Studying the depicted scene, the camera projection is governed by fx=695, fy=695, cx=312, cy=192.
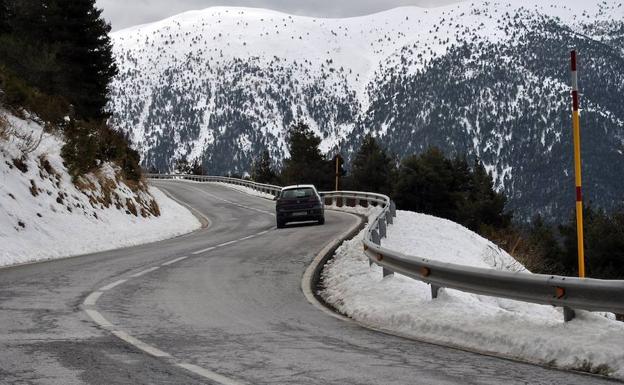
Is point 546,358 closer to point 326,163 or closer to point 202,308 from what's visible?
point 202,308

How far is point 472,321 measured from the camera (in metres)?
7.07

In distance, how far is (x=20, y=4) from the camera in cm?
3139

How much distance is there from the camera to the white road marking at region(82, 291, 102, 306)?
902cm

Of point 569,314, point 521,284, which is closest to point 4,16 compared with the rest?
point 521,284

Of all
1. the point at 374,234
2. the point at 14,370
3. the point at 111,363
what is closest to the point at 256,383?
the point at 111,363

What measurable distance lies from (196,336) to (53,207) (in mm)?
13080

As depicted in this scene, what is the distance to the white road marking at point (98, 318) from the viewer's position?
745cm

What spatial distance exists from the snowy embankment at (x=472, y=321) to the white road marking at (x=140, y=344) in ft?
8.82

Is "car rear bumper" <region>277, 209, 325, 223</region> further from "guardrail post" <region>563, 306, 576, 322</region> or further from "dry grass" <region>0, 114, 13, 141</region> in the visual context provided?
"guardrail post" <region>563, 306, 576, 322</region>

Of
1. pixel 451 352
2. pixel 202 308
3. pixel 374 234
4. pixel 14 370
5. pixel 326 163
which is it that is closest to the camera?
pixel 14 370

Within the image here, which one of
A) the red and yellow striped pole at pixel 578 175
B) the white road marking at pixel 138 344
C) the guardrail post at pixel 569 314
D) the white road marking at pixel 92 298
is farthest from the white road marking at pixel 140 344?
the red and yellow striped pole at pixel 578 175

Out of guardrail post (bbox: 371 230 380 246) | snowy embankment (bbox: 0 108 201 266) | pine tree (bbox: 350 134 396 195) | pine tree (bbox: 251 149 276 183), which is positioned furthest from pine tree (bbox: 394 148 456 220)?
guardrail post (bbox: 371 230 380 246)

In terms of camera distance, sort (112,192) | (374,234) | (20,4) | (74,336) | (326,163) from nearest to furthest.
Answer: (74,336)
(374,234)
(112,192)
(20,4)
(326,163)

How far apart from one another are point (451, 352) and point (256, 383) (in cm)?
215
